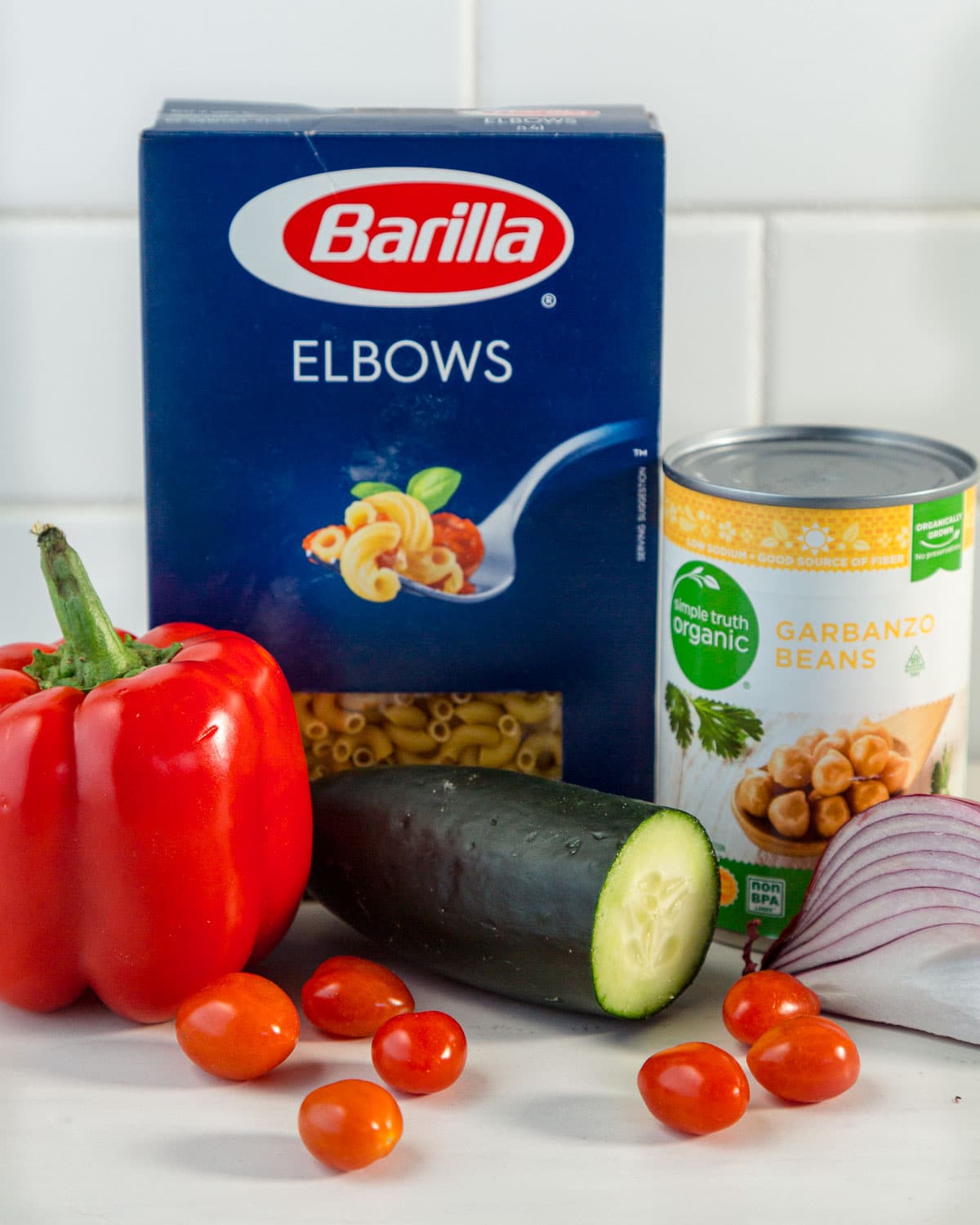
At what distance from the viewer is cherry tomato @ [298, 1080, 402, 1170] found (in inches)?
29.2

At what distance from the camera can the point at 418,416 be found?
0.98 metres

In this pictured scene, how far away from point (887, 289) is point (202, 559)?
56 cm

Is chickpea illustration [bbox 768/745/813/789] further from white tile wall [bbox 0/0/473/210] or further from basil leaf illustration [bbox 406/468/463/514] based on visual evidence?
white tile wall [bbox 0/0/473/210]

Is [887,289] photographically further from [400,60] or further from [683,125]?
[400,60]

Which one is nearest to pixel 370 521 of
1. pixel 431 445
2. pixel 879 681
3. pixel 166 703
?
pixel 431 445

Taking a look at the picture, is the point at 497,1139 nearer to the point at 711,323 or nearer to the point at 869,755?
the point at 869,755

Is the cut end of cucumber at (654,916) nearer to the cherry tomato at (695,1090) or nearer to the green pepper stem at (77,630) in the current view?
the cherry tomato at (695,1090)

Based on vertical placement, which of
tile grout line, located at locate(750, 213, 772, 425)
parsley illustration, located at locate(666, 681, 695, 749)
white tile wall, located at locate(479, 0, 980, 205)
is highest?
white tile wall, located at locate(479, 0, 980, 205)

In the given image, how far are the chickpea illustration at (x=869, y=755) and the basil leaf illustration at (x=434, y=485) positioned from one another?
30 centimetres

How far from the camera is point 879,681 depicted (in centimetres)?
92

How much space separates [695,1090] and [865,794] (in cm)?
25

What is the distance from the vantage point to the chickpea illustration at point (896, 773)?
0.94 meters

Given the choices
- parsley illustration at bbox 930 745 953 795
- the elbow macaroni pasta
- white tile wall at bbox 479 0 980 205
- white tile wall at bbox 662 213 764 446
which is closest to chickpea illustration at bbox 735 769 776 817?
parsley illustration at bbox 930 745 953 795

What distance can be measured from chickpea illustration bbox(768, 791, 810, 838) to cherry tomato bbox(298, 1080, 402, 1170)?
317 mm
